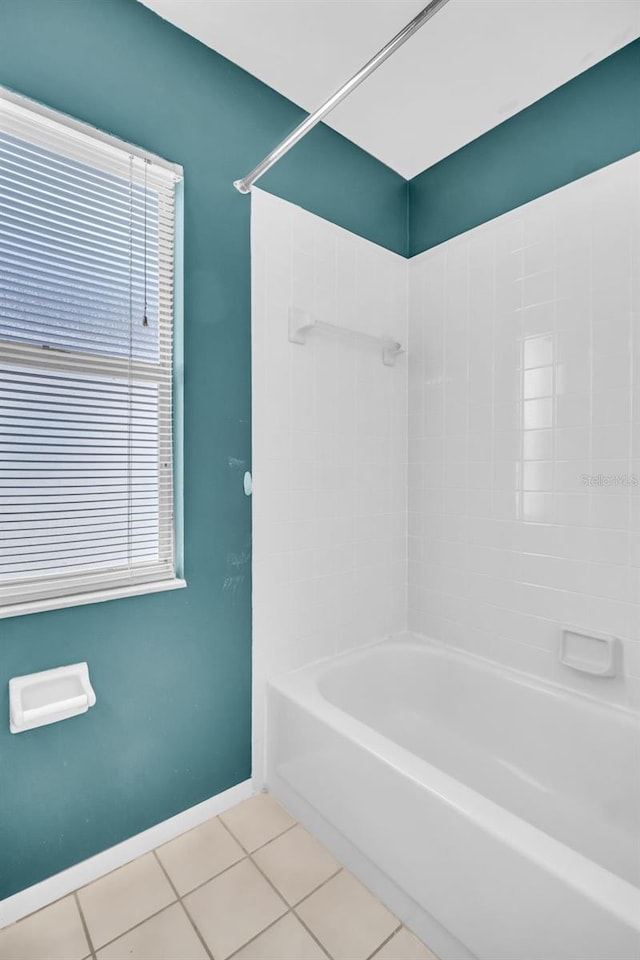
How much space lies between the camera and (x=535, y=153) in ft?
6.06

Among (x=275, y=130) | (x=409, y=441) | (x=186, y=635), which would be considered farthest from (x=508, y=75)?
(x=186, y=635)

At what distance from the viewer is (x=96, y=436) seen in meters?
1.42

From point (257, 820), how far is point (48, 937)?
0.65 metres

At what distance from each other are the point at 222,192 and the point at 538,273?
1.19 m

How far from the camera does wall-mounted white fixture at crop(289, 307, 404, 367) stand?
181 cm

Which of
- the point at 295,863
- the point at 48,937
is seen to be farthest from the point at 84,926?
the point at 295,863

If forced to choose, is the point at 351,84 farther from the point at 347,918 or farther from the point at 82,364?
the point at 347,918

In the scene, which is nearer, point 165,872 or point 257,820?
point 165,872

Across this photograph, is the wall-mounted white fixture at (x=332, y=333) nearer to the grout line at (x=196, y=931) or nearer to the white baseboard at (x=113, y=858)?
the white baseboard at (x=113, y=858)

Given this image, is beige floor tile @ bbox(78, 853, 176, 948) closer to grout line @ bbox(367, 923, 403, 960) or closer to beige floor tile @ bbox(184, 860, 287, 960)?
beige floor tile @ bbox(184, 860, 287, 960)

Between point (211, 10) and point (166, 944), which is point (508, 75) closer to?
point (211, 10)

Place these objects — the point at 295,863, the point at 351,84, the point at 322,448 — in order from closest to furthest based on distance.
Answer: the point at 351,84
the point at 295,863
the point at 322,448

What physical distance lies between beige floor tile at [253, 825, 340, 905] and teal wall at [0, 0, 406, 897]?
0.90 ft

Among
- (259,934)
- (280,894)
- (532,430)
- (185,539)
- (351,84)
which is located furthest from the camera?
(532,430)
